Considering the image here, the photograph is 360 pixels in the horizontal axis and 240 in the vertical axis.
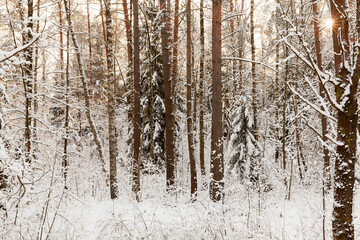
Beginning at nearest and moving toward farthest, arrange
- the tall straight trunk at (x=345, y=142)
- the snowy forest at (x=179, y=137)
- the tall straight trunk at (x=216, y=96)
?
the tall straight trunk at (x=345, y=142), the snowy forest at (x=179, y=137), the tall straight trunk at (x=216, y=96)

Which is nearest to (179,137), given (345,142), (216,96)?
(216,96)

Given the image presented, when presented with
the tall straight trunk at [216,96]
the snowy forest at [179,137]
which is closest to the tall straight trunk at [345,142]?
the snowy forest at [179,137]

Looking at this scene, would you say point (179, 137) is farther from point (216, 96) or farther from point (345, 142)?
point (345, 142)

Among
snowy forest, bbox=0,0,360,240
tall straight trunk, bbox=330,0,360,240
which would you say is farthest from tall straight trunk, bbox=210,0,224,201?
tall straight trunk, bbox=330,0,360,240

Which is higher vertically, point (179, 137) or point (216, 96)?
point (216, 96)

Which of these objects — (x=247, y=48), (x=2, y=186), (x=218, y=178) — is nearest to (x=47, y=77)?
(x=2, y=186)

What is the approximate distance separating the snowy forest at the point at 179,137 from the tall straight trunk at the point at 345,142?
1cm

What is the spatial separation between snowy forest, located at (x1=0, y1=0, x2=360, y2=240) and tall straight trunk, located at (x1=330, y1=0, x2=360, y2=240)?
1cm

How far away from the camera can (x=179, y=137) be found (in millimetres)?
15625

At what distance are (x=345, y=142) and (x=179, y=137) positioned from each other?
1316cm

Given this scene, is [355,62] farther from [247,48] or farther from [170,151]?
[247,48]

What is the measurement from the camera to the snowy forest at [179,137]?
277cm

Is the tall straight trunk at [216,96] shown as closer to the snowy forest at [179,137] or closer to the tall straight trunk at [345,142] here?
the snowy forest at [179,137]

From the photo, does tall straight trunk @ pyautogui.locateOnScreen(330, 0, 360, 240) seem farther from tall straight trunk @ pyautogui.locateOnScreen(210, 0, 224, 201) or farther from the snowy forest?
tall straight trunk @ pyautogui.locateOnScreen(210, 0, 224, 201)
